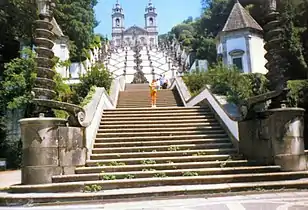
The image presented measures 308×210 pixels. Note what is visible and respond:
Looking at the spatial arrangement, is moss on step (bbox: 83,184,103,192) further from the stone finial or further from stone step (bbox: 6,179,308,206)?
the stone finial

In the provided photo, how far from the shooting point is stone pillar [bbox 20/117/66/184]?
7906 millimetres

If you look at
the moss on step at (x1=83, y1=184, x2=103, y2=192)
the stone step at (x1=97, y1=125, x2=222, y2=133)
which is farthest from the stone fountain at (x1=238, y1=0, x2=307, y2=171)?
the moss on step at (x1=83, y1=184, x2=103, y2=192)

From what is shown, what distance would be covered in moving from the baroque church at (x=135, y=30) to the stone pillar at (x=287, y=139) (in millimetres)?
118504

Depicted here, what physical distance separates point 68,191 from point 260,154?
17.3 ft

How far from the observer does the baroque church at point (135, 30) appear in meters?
131

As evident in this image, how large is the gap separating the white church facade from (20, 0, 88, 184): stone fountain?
88.4ft

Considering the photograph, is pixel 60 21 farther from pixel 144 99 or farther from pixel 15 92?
pixel 144 99

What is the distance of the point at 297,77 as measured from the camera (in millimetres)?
28734

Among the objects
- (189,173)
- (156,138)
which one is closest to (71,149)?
(156,138)

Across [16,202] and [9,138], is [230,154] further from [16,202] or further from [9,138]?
[9,138]

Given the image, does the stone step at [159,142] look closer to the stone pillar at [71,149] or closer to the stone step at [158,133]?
the stone step at [158,133]

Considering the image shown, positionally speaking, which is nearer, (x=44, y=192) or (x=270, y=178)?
→ (x=44, y=192)

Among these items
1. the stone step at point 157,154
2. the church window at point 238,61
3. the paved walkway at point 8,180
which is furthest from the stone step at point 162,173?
the church window at point 238,61

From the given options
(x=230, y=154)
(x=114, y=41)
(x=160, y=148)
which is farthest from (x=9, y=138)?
(x=114, y=41)
